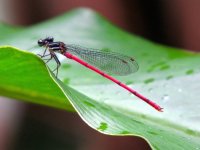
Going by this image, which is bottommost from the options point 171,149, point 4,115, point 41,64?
point 4,115

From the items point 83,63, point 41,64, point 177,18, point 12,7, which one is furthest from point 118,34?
point 12,7

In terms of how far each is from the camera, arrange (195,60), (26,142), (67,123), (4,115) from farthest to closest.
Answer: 1. (4,115)
2. (67,123)
3. (26,142)
4. (195,60)

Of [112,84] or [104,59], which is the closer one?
[112,84]

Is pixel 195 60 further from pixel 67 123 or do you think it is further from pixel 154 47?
pixel 67 123

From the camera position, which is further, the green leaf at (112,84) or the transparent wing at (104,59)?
the transparent wing at (104,59)
